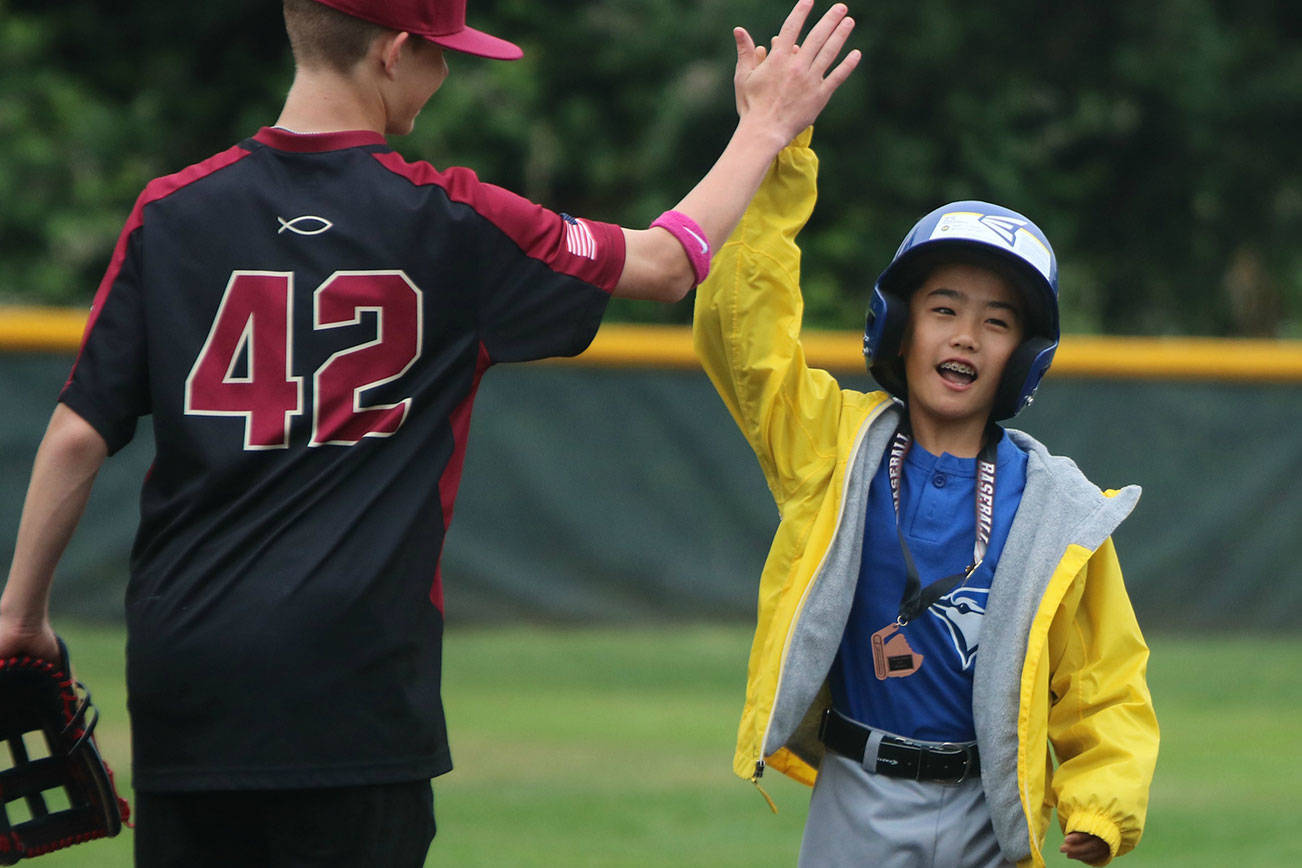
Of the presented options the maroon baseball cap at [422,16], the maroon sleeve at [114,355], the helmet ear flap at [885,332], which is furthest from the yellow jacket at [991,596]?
the maroon sleeve at [114,355]

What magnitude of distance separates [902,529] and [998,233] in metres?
0.64

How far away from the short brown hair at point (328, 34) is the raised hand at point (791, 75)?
0.72 metres

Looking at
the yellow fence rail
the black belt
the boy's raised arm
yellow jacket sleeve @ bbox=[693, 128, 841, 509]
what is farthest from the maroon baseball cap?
the yellow fence rail

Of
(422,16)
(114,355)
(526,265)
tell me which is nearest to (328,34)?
(422,16)

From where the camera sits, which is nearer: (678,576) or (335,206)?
(335,206)

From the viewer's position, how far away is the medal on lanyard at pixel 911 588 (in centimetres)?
331

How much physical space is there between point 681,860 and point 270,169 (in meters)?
3.68

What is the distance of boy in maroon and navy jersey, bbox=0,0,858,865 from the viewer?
2453 mm

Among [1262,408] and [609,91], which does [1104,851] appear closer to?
[1262,408]

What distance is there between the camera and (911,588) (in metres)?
3.32

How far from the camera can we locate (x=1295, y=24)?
53.3 feet

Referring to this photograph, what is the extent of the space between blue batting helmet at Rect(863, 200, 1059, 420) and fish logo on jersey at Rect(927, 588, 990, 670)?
0.41 metres

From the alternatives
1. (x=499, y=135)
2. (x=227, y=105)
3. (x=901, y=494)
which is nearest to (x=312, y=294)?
(x=901, y=494)

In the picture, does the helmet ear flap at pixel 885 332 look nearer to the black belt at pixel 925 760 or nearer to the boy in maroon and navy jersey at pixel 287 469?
the black belt at pixel 925 760
